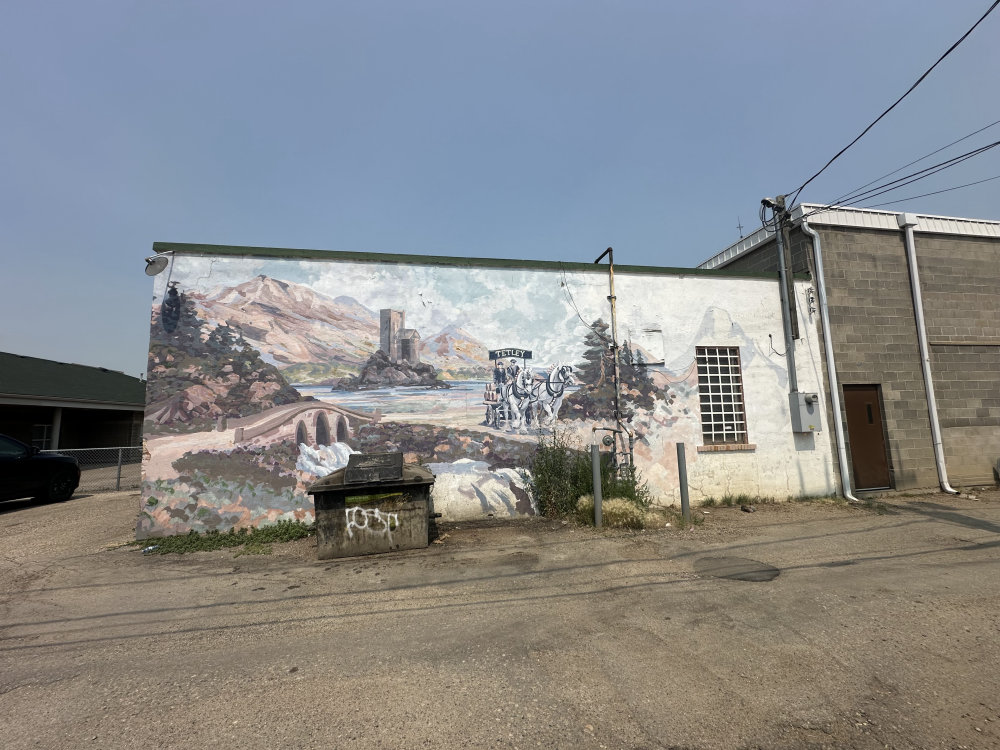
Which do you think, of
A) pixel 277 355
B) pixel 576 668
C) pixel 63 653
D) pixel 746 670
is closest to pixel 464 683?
pixel 576 668

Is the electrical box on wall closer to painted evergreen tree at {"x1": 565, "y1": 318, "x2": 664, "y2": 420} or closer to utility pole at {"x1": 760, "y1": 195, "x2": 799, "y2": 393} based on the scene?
utility pole at {"x1": 760, "y1": 195, "x2": 799, "y2": 393}

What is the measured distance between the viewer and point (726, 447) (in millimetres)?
9297

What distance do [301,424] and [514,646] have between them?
5571mm

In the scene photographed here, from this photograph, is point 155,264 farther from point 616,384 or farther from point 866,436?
point 866,436

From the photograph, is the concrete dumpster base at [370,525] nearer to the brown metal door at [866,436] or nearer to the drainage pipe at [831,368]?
the drainage pipe at [831,368]

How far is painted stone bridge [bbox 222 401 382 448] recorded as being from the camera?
25.2 feet

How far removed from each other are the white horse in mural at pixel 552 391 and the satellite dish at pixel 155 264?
684 centimetres

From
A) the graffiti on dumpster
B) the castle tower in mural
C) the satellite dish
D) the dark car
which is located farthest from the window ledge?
the dark car

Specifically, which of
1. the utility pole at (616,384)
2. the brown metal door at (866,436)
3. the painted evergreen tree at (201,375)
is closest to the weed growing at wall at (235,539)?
the painted evergreen tree at (201,375)

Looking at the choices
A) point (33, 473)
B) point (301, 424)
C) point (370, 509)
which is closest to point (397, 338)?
point (301, 424)

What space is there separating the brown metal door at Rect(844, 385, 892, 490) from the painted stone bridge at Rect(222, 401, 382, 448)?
1015 cm

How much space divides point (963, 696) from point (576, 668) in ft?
8.14

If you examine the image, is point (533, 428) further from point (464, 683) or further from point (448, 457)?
point (464, 683)

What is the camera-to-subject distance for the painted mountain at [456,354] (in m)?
8.50
